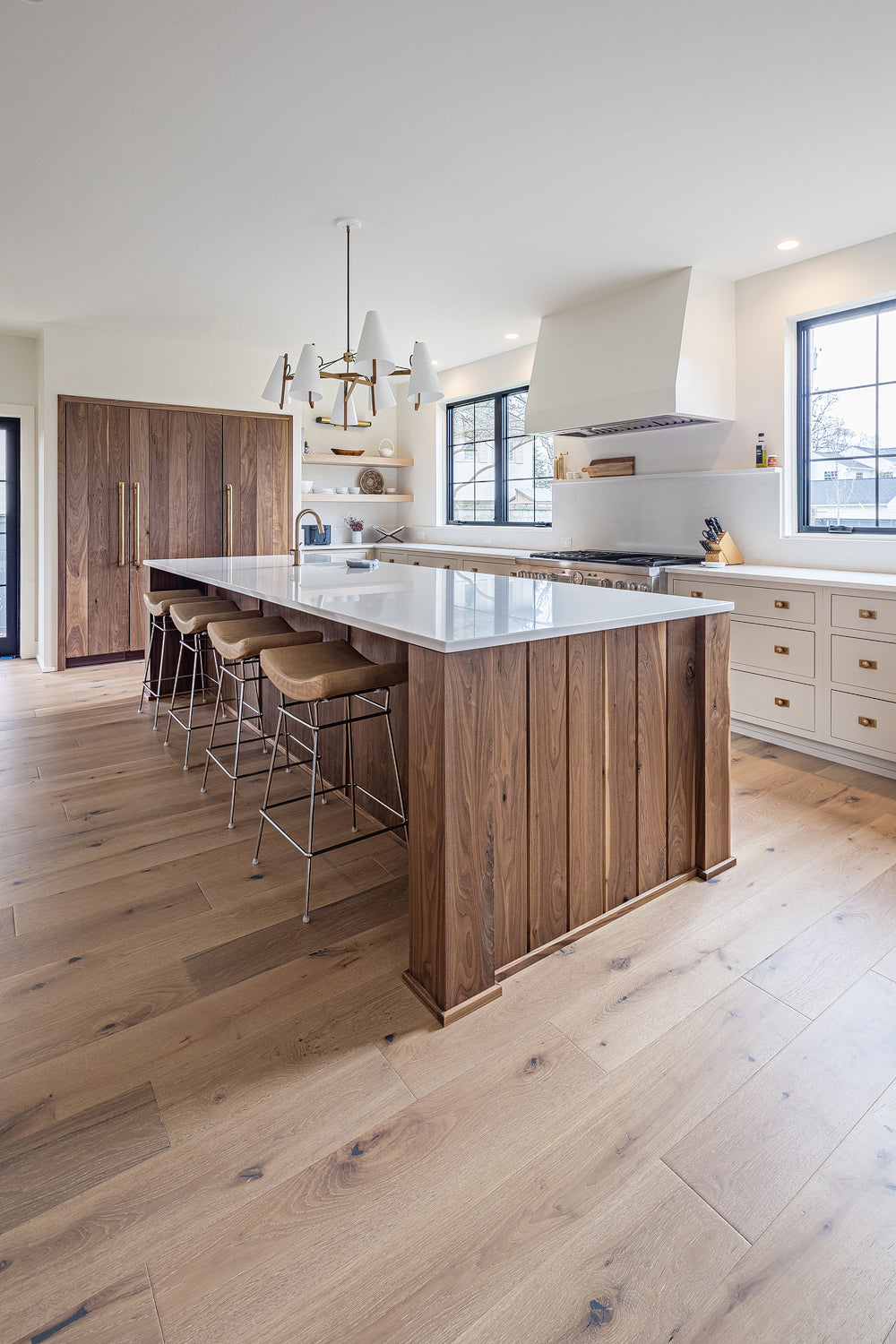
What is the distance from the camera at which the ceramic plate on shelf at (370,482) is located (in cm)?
743

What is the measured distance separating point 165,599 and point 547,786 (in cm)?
287

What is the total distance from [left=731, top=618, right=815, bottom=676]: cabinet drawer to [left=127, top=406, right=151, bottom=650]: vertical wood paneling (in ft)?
14.3

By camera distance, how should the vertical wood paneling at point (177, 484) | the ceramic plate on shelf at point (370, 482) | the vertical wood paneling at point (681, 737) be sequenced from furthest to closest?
the ceramic plate on shelf at point (370, 482), the vertical wood paneling at point (177, 484), the vertical wood paneling at point (681, 737)

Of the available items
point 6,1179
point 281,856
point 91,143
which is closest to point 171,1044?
point 6,1179

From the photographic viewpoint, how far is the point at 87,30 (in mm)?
2174

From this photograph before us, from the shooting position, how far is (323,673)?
216cm

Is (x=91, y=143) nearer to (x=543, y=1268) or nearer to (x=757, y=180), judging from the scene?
(x=757, y=180)

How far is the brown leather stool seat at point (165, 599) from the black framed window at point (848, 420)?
3.48 meters

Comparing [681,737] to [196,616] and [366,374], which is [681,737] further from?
[366,374]

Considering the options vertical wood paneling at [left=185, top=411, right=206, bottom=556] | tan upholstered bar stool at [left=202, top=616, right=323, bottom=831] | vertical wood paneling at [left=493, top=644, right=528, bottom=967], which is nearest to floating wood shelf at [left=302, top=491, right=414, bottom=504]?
vertical wood paneling at [left=185, top=411, right=206, bottom=556]

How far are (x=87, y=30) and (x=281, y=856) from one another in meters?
2.64

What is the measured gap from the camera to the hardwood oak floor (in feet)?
3.42

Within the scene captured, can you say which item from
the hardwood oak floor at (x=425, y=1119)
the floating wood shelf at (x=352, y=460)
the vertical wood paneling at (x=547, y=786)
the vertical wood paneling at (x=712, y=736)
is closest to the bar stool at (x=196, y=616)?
the hardwood oak floor at (x=425, y=1119)

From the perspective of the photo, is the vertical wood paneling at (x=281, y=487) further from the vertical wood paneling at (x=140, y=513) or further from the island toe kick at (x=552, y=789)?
the island toe kick at (x=552, y=789)
